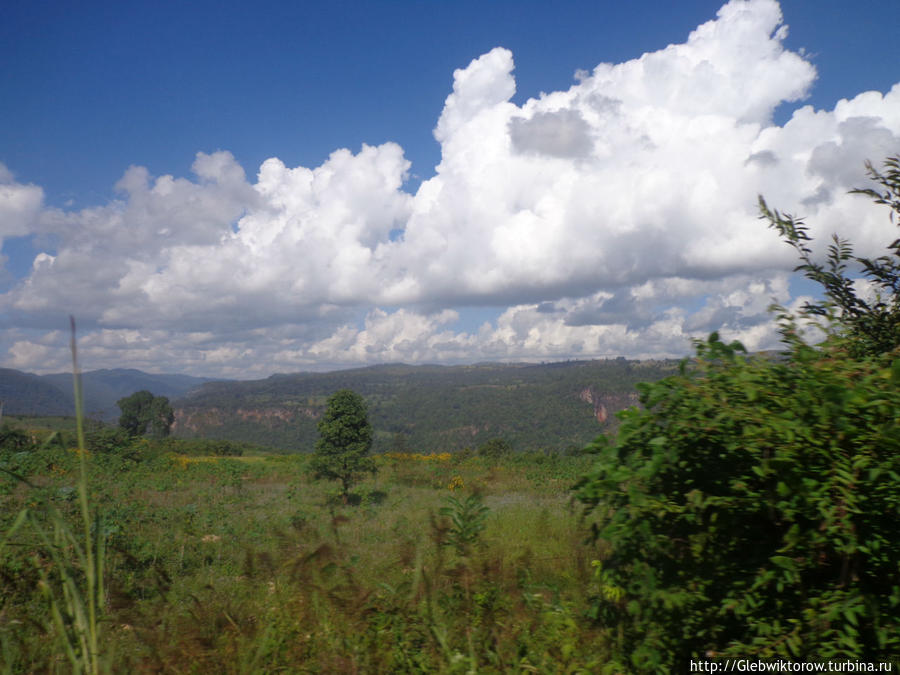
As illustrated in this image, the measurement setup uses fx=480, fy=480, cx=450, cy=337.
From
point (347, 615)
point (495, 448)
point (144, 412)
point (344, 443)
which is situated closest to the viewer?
point (347, 615)

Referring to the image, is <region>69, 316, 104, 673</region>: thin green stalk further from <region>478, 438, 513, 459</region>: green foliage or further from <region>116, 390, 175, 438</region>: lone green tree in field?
<region>116, 390, 175, 438</region>: lone green tree in field

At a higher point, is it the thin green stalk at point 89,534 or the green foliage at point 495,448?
the thin green stalk at point 89,534

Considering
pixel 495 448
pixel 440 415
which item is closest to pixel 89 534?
pixel 495 448

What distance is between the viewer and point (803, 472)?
1.88 metres

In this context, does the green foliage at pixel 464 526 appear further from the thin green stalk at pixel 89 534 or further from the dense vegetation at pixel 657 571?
the thin green stalk at pixel 89 534

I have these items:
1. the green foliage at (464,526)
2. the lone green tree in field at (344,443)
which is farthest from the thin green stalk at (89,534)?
the lone green tree in field at (344,443)

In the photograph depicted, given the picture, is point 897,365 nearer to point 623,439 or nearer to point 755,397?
point 755,397

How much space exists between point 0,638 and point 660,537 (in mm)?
3037

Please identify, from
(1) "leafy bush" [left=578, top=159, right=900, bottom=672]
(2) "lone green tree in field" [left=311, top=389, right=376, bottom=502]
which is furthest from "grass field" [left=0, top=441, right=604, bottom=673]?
(2) "lone green tree in field" [left=311, top=389, right=376, bottom=502]

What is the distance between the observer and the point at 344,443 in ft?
50.2

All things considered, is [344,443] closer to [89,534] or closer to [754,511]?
[89,534]

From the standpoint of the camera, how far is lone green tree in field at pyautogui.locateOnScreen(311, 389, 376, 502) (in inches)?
553

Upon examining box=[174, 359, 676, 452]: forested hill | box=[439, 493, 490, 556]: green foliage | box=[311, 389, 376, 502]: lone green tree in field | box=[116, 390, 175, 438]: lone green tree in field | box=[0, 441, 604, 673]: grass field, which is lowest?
box=[174, 359, 676, 452]: forested hill

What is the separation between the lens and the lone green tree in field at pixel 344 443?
14055 millimetres
